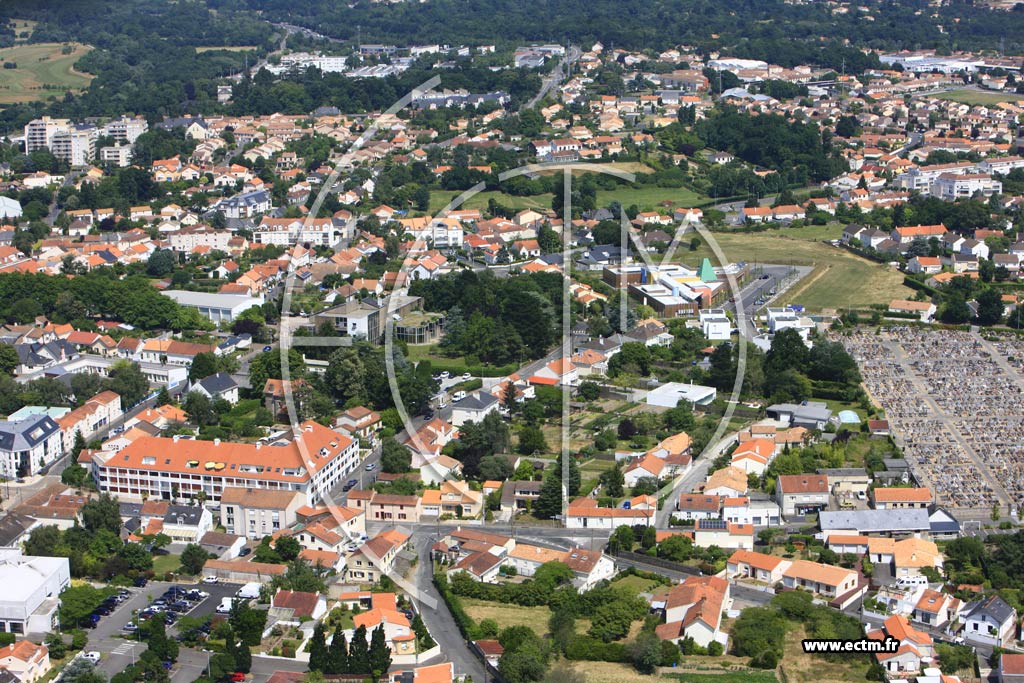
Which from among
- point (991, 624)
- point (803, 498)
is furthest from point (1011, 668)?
point (803, 498)

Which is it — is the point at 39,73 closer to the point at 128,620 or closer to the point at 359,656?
the point at 128,620

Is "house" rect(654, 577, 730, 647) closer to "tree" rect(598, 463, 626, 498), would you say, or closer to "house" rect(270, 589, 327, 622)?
"tree" rect(598, 463, 626, 498)

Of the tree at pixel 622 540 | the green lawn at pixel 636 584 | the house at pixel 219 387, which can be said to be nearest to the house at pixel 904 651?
the green lawn at pixel 636 584

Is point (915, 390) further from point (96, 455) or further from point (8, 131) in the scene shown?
point (8, 131)

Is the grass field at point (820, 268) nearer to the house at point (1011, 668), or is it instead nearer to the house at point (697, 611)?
the house at point (697, 611)

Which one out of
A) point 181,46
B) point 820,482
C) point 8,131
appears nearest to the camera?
point 820,482

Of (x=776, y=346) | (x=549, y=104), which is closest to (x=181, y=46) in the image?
(x=549, y=104)
